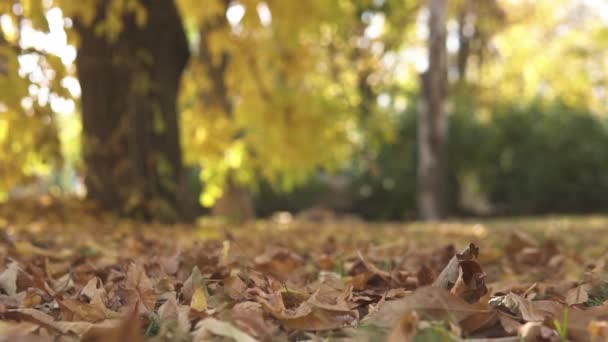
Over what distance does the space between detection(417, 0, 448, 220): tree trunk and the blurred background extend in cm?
2

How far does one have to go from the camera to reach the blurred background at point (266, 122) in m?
5.96

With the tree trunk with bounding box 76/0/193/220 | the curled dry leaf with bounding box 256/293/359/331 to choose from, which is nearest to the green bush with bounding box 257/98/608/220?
the tree trunk with bounding box 76/0/193/220

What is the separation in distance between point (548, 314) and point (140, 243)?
7.40 ft

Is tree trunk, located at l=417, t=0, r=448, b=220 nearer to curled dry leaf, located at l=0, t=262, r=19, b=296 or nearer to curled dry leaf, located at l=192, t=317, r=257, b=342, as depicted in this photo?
curled dry leaf, located at l=0, t=262, r=19, b=296

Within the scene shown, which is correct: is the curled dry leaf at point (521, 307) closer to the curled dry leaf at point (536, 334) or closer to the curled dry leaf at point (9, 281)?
the curled dry leaf at point (536, 334)

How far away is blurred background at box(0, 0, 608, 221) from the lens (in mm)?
5957

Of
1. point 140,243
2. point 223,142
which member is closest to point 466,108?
point 223,142

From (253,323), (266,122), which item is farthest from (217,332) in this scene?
(266,122)

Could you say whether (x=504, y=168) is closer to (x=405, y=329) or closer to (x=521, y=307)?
(x=521, y=307)

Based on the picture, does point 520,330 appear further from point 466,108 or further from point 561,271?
point 466,108

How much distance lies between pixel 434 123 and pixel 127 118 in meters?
5.33

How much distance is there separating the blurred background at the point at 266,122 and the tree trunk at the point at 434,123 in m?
0.02

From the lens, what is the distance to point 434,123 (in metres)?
10.4

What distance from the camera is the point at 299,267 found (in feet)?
8.37
